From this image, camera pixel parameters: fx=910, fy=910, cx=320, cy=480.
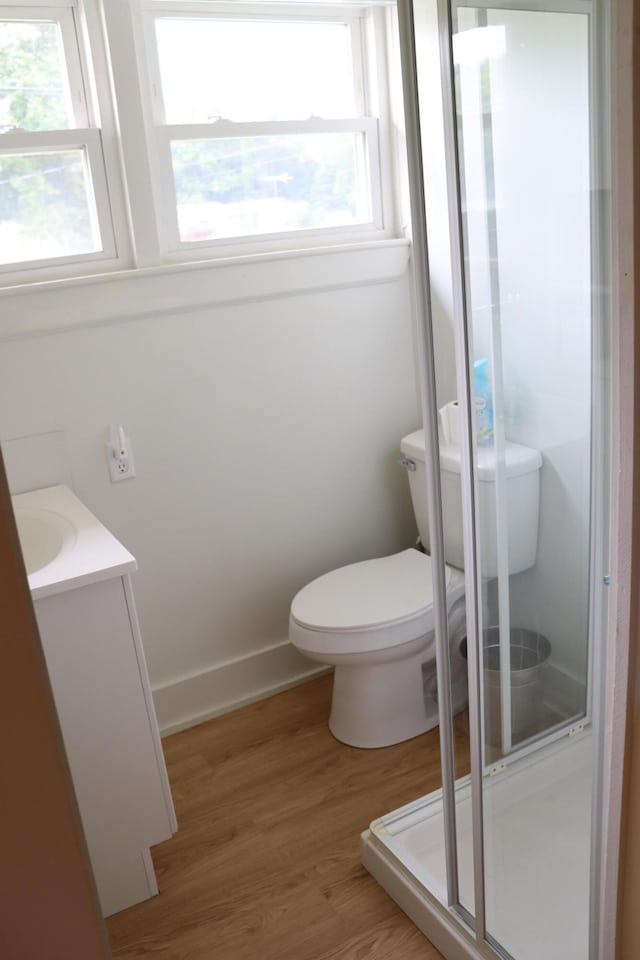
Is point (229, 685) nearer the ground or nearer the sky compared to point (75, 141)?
nearer the ground

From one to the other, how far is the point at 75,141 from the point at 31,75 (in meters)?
0.18

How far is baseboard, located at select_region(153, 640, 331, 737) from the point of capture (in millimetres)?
2668

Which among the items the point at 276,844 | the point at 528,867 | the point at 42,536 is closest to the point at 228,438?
the point at 42,536

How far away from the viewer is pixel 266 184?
2.63m

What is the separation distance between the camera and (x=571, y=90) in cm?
121

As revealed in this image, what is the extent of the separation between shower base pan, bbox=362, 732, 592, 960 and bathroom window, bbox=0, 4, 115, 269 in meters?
1.66

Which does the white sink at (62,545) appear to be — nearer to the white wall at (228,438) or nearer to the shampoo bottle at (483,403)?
the white wall at (228,438)

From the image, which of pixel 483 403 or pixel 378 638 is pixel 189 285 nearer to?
pixel 378 638

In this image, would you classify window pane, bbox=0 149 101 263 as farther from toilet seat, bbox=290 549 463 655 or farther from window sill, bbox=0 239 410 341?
toilet seat, bbox=290 549 463 655

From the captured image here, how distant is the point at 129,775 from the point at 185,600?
769 mm

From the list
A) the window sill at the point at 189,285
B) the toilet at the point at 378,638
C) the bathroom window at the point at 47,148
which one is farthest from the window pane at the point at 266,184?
the toilet at the point at 378,638

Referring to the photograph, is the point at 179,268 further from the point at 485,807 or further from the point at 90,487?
the point at 485,807

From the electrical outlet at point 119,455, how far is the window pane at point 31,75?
80 cm

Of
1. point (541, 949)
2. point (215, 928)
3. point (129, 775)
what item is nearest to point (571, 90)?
point (541, 949)
